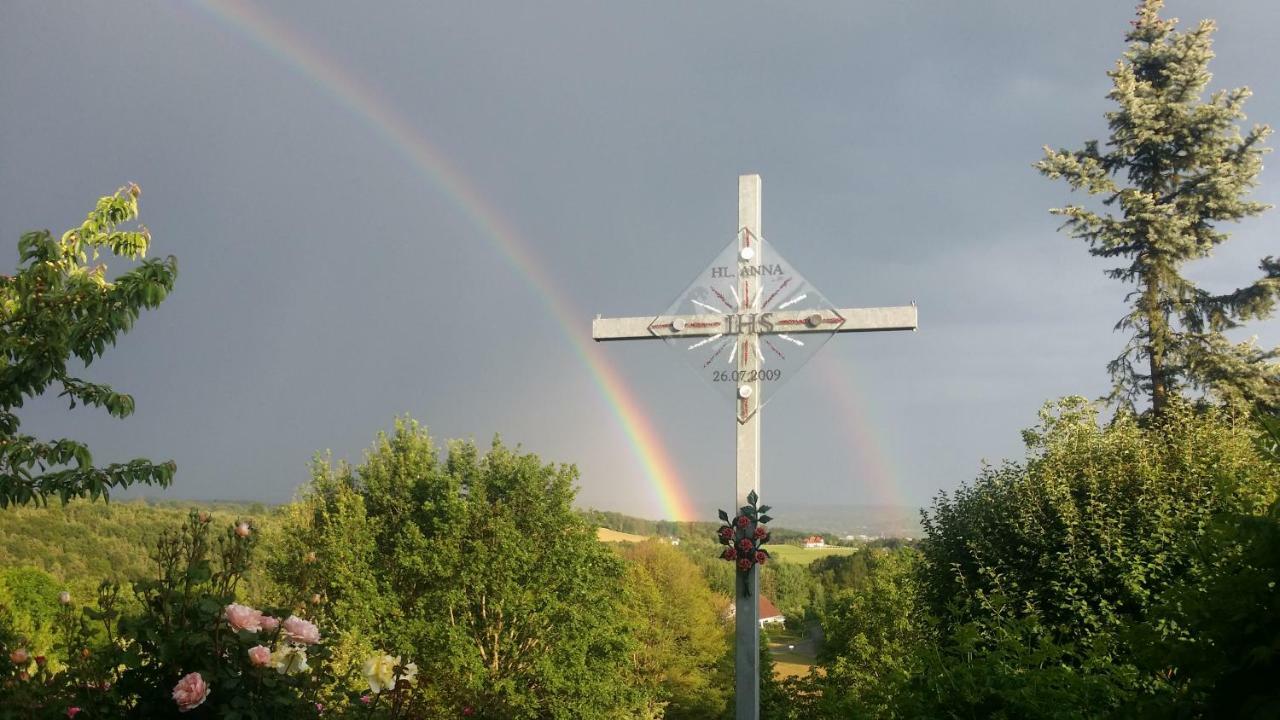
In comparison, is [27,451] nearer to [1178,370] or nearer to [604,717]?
[604,717]

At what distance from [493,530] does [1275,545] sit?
1953 cm

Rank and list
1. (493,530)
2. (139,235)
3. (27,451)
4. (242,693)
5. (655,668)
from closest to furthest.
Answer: (242,693) → (27,451) → (139,235) → (493,530) → (655,668)

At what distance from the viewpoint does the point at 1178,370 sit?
55.6ft

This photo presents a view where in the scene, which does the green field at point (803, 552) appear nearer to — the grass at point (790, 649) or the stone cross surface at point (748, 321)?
the grass at point (790, 649)

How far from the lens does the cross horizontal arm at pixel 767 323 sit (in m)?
7.83

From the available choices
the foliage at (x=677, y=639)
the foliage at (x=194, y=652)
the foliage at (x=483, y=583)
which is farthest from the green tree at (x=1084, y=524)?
the foliage at (x=677, y=639)

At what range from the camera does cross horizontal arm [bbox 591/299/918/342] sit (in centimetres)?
783

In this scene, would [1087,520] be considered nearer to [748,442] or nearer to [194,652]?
[748,442]

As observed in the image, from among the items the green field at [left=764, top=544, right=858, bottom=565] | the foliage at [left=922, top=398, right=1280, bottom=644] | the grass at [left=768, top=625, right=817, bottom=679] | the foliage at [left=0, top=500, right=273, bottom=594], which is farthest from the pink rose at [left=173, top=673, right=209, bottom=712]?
the green field at [left=764, top=544, right=858, bottom=565]

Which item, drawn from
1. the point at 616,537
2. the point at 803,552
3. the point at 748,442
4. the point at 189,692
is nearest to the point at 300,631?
the point at 189,692

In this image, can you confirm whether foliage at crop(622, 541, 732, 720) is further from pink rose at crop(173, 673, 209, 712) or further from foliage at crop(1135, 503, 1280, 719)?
foliage at crop(1135, 503, 1280, 719)

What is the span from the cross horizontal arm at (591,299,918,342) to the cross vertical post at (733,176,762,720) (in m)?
0.16

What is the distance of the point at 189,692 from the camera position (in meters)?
3.88

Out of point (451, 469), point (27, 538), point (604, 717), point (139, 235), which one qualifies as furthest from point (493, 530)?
point (27, 538)
